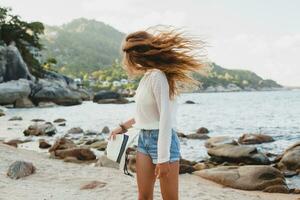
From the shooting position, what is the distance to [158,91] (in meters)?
3.49

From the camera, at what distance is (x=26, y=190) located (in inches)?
311

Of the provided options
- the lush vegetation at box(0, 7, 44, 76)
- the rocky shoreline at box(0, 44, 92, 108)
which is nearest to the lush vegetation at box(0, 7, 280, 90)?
the lush vegetation at box(0, 7, 44, 76)

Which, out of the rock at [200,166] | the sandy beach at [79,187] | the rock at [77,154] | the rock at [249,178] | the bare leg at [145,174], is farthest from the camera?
the rock at [77,154]

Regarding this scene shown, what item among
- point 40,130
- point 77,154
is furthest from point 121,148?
point 40,130

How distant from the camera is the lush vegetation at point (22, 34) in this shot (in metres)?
66.7

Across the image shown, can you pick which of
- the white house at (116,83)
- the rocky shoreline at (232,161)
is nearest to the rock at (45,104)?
the rocky shoreline at (232,161)

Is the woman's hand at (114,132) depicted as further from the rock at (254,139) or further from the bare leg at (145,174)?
the rock at (254,139)

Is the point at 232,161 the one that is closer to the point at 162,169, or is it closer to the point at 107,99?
the point at 162,169

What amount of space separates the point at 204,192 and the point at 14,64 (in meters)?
49.5

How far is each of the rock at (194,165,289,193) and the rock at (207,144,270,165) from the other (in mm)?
2714

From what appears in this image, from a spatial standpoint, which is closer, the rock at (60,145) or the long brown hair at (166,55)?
the long brown hair at (166,55)

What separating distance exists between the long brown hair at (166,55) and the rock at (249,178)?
22.4 ft

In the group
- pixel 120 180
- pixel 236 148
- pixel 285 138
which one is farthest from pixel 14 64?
pixel 120 180

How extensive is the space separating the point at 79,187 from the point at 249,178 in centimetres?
407
